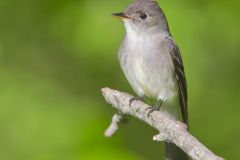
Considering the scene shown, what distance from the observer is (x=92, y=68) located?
21.6 ft

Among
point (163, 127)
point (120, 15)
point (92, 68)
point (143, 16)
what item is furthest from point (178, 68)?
point (163, 127)

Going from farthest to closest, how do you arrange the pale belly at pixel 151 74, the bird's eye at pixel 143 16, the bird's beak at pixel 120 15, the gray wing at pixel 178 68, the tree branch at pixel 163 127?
the bird's eye at pixel 143 16
the gray wing at pixel 178 68
the pale belly at pixel 151 74
the bird's beak at pixel 120 15
the tree branch at pixel 163 127

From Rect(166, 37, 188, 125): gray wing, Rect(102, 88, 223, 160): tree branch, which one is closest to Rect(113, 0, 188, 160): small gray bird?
Rect(166, 37, 188, 125): gray wing

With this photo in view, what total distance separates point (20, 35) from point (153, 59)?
1.24m

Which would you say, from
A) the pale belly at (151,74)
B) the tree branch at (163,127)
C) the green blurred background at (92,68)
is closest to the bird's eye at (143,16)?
the green blurred background at (92,68)

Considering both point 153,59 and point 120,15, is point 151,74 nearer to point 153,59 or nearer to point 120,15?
point 153,59

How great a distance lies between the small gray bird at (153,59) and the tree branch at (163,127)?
0.46 meters

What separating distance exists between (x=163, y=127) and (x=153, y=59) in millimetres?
1338

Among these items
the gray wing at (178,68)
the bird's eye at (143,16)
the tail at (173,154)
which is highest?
the bird's eye at (143,16)

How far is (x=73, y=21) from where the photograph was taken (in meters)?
6.02

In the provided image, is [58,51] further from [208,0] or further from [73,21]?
[208,0]

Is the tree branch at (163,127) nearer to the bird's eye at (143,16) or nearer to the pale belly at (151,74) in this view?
the pale belly at (151,74)

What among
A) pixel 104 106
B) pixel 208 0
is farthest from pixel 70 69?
pixel 208 0

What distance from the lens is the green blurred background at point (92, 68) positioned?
234 inches
